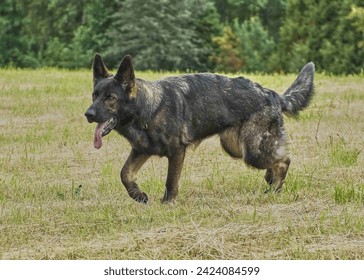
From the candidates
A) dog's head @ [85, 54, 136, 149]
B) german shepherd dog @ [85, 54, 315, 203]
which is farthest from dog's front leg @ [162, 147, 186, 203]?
dog's head @ [85, 54, 136, 149]

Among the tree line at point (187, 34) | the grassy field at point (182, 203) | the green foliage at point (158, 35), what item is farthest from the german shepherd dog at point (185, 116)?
the green foliage at point (158, 35)

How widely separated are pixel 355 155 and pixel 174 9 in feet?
107

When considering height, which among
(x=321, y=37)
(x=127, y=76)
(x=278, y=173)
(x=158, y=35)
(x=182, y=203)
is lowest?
(x=158, y=35)

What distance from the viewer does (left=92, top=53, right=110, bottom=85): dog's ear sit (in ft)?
28.2

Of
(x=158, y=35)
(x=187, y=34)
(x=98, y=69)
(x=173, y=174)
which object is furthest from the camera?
(x=187, y=34)

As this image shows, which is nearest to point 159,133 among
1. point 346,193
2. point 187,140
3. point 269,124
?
point 187,140

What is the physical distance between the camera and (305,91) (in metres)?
9.97

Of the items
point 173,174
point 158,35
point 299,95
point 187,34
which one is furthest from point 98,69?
point 187,34

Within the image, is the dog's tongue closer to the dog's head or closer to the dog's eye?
the dog's head

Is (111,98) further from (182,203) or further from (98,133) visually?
(182,203)

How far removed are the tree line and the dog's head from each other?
28.0 m

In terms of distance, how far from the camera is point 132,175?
352 inches

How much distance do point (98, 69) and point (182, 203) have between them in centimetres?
161
